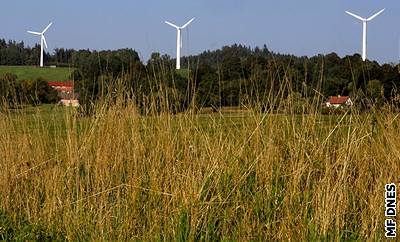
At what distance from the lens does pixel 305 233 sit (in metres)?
4.66

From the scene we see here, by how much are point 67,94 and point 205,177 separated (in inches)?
172

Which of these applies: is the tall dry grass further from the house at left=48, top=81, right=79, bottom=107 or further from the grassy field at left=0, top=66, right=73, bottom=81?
the grassy field at left=0, top=66, right=73, bottom=81

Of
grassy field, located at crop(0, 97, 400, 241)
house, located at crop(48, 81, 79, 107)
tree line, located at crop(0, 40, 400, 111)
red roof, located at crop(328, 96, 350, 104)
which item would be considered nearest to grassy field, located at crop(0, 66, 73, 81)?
house, located at crop(48, 81, 79, 107)

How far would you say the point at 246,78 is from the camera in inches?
A: 294

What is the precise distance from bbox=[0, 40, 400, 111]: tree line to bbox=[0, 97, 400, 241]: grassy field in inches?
14.6

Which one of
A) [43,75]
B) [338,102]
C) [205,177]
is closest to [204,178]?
[205,177]

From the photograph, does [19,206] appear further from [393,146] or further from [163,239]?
[393,146]

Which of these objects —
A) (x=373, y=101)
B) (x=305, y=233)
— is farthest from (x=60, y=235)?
(x=373, y=101)

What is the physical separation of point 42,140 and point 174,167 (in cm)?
236

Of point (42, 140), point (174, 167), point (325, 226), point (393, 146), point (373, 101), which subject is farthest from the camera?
point (42, 140)

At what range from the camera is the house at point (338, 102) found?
668cm

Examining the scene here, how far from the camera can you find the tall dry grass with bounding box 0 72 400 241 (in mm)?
4887

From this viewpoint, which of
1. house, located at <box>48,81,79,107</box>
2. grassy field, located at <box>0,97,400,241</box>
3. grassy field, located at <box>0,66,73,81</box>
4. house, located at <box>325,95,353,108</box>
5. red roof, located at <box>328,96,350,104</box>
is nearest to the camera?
grassy field, located at <box>0,97,400,241</box>

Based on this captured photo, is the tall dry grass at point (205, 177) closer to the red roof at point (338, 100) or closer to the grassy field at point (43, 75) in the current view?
the red roof at point (338, 100)
